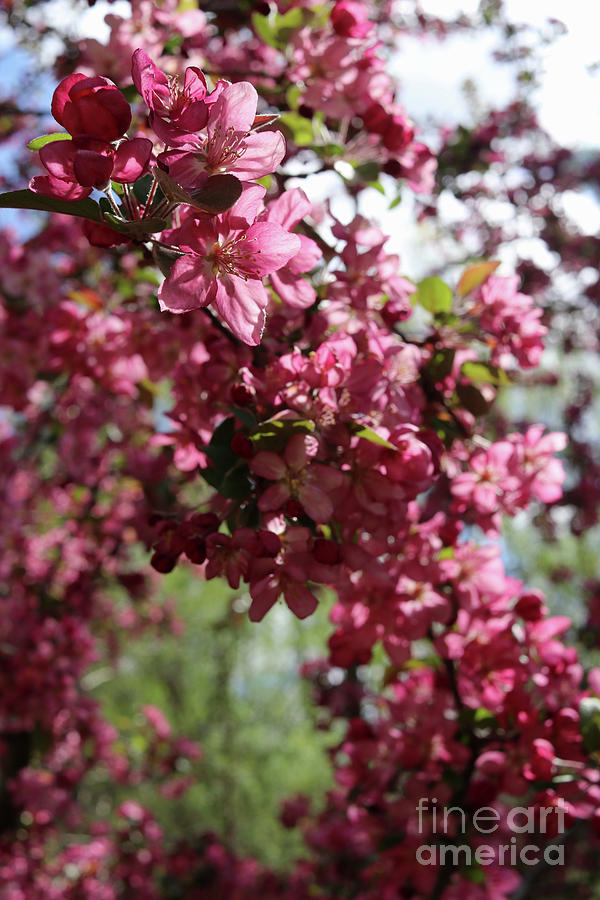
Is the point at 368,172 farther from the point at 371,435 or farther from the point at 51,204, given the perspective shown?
the point at 51,204

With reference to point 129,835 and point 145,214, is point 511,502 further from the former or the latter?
point 129,835

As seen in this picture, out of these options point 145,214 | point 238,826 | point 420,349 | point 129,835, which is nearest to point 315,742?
point 238,826

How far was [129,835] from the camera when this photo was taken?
13.6 ft

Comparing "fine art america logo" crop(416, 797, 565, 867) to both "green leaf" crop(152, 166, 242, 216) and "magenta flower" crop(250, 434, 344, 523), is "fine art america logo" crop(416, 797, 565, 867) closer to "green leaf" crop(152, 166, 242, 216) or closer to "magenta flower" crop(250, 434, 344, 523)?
"magenta flower" crop(250, 434, 344, 523)

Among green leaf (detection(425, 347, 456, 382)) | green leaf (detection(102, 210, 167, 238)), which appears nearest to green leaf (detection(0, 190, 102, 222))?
green leaf (detection(102, 210, 167, 238))

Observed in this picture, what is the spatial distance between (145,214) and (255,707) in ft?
37.8

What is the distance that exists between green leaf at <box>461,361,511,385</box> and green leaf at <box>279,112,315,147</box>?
0.68 meters

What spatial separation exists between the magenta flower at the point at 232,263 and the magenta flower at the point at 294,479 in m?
0.21

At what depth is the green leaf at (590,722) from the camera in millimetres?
1565

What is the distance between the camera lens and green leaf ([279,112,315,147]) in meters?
1.69

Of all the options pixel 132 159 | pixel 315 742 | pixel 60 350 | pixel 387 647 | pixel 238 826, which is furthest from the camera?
pixel 315 742

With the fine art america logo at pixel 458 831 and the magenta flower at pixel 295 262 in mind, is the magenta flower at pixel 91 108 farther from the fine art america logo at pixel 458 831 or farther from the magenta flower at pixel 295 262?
the fine art america logo at pixel 458 831

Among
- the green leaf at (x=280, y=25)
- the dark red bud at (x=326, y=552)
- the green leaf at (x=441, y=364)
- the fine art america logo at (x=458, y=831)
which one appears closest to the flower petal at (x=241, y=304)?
the dark red bud at (x=326, y=552)

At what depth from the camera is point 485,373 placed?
1.59 m
